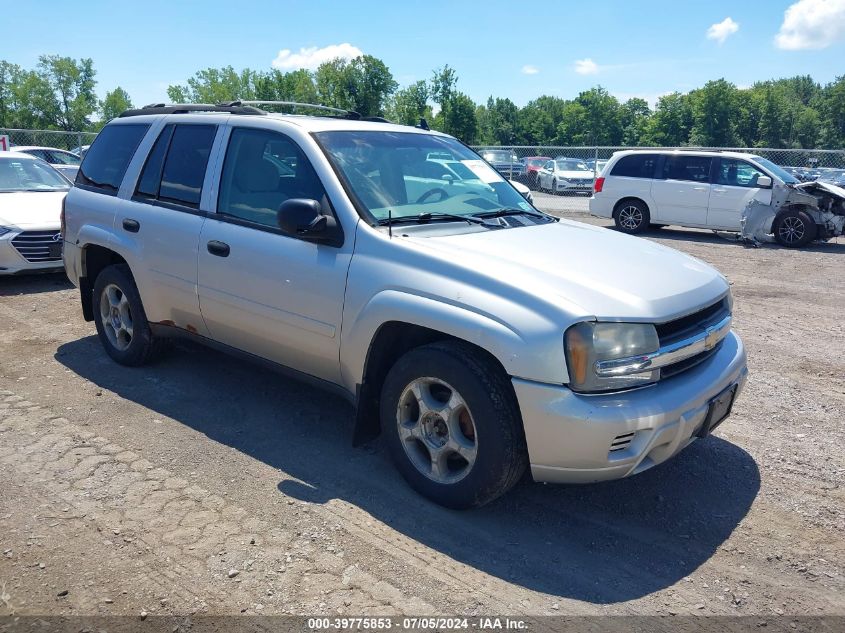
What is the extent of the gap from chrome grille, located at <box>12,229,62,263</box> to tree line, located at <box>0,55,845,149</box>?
5310 centimetres

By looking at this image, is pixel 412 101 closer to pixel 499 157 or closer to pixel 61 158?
pixel 499 157

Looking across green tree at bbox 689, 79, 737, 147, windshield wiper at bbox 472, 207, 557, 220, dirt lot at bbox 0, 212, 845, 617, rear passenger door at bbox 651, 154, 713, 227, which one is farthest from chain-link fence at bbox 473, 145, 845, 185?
green tree at bbox 689, 79, 737, 147

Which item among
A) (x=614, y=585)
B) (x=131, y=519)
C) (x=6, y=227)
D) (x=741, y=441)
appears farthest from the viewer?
(x=6, y=227)

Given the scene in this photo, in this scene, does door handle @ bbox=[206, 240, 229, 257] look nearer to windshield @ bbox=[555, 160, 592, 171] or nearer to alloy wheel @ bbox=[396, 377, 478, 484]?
alloy wheel @ bbox=[396, 377, 478, 484]

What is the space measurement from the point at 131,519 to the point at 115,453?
32.5 inches

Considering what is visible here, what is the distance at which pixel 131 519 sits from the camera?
346 centimetres

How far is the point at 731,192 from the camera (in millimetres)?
14148

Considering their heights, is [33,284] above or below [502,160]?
below

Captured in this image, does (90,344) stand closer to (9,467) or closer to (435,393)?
(9,467)

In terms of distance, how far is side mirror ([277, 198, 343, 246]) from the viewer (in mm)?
3744

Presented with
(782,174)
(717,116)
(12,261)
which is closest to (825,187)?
(782,174)

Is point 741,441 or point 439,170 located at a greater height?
point 439,170

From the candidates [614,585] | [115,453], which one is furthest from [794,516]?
[115,453]

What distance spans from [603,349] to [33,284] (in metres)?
8.03
